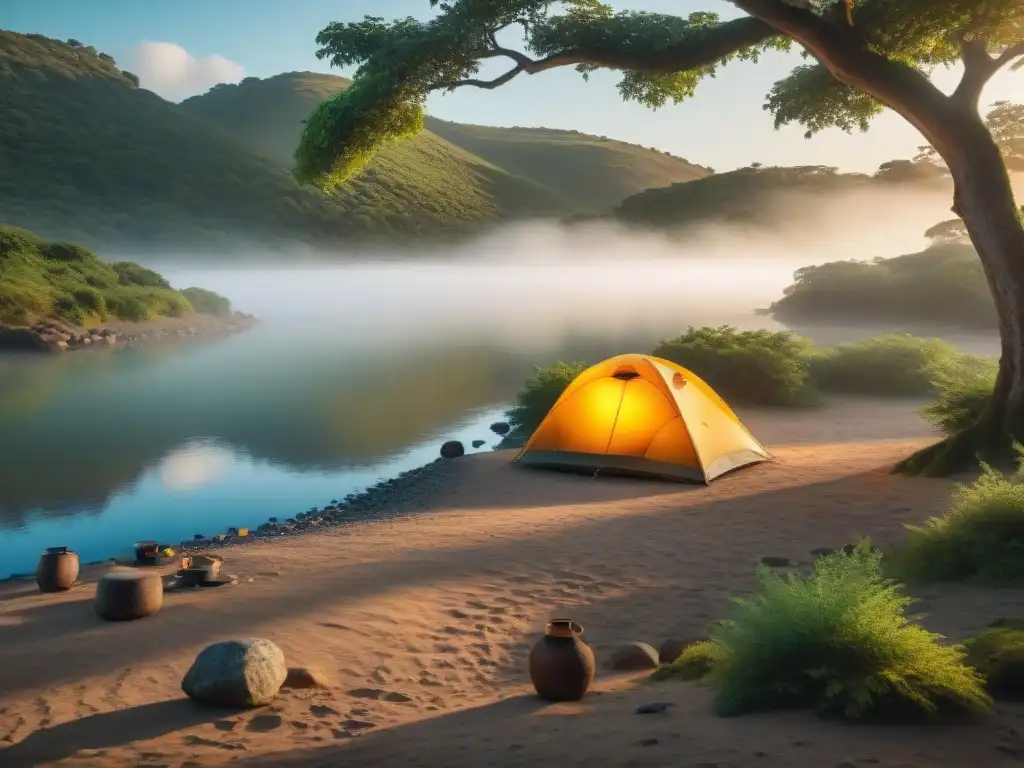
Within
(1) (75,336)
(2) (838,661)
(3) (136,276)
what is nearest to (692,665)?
(2) (838,661)

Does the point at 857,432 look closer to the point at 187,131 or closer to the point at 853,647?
Result: the point at 853,647

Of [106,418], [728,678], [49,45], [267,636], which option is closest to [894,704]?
[728,678]

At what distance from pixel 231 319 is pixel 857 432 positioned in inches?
1546

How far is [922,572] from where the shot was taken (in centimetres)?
725

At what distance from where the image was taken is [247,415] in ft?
74.8

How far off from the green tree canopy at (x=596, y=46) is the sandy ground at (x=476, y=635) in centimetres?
468

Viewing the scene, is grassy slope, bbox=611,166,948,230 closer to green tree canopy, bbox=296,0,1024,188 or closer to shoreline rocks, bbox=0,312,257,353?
shoreline rocks, bbox=0,312,257,353

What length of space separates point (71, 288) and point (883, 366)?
3044cm

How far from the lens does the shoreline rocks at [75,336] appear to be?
3434 centimetres

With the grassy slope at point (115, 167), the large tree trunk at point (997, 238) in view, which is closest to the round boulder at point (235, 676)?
the large tree trunk at point (997, 238)

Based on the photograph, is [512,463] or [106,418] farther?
[106,418]

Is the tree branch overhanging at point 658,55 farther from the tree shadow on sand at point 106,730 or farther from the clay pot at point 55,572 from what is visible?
the tree shadow on sand at point 106,730

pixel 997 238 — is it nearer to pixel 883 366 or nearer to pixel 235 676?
pixel 235 676

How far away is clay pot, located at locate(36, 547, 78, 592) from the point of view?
816 centimetres
